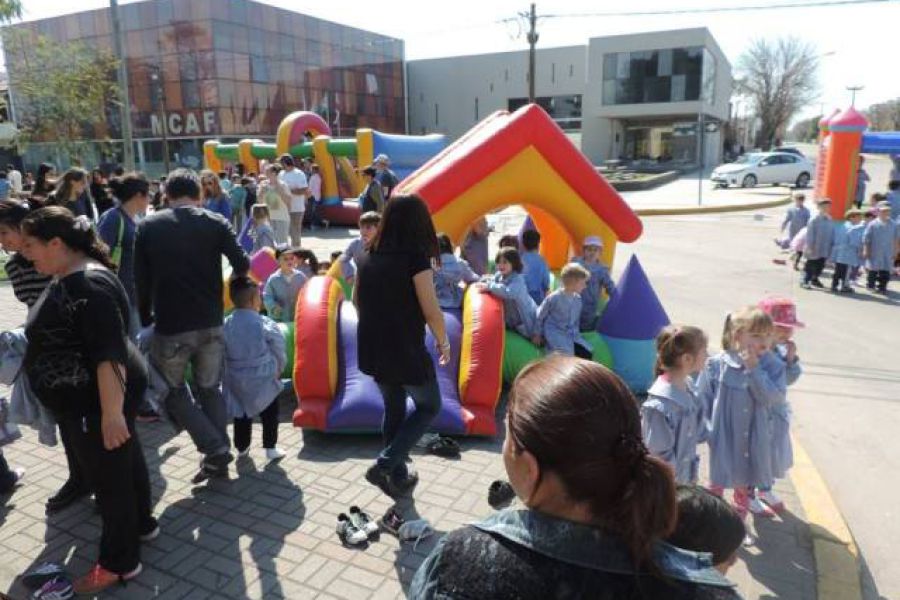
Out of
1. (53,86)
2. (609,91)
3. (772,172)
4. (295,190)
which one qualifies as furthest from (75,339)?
(609,91)

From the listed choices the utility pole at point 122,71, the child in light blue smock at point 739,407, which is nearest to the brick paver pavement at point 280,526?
the child in light blue smock at point 739,407

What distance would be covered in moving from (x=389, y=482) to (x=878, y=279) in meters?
9.26

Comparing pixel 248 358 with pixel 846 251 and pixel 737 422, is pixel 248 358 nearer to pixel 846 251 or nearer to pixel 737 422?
pixel 737 422

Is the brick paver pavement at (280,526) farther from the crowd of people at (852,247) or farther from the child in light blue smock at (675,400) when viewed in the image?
the crowd of people at (852,247)

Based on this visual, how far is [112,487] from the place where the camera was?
302 cm

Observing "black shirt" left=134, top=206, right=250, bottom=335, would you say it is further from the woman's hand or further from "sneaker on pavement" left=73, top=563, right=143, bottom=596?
"sneaker on pavement" left=73, top=563, right=143, bottom=596

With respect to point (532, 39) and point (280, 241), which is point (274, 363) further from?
point (532, 39)

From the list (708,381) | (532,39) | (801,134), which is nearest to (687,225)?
(532,39)

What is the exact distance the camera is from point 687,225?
57.5 ft

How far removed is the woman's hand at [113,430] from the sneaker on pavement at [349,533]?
4.09ft

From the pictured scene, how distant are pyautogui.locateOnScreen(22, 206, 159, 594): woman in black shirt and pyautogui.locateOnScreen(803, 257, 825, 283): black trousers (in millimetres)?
10133

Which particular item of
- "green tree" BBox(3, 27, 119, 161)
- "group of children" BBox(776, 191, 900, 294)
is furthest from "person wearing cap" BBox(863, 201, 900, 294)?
"green tree" BBox(3, 27, 119, 161)

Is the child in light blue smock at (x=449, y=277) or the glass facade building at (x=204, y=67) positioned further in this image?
the glass facade building at (x=204, y=67)

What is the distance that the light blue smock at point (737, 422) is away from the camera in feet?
11.4
